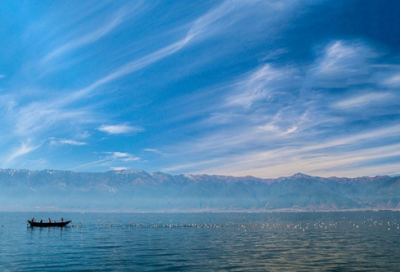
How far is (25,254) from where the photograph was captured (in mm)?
56344

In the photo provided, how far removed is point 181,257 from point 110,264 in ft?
37.3

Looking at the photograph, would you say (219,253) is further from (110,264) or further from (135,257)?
(110,264)

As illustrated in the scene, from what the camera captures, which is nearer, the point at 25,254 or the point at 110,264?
the point at 110,264

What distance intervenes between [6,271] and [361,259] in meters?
50.4

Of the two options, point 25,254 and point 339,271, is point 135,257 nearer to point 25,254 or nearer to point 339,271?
point 25,254

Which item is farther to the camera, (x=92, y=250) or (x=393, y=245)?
(x=393, y=245)

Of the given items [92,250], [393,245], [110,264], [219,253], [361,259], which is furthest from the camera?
[393,245]

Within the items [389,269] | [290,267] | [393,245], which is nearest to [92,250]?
[290,267]

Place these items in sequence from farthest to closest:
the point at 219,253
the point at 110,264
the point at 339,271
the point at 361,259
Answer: the point at 219,253
the point at 361,259
the point at 110,264
the point at 339,271

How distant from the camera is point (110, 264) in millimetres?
46656

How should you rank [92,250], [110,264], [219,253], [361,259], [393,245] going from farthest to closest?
1. [393,245]
2. [92,250]
3. [219,253]
4. [361,259]
5. [110,264]

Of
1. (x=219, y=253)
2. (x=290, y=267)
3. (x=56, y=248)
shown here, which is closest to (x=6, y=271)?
(x=56, y=248)

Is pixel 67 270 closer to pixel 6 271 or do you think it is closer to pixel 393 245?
pixel 6 271

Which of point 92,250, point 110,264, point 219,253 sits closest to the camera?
point 110,264
